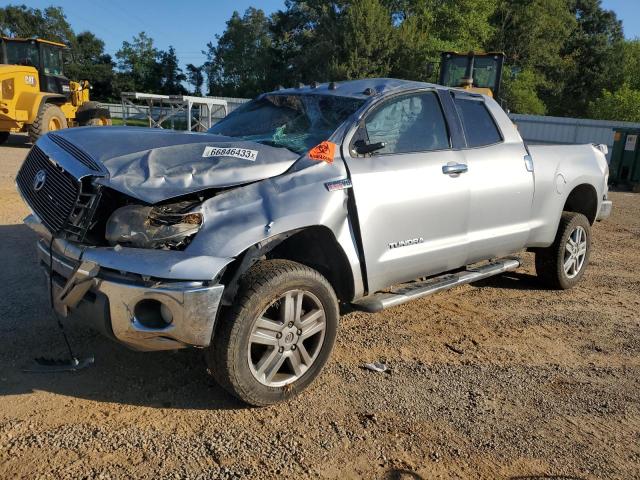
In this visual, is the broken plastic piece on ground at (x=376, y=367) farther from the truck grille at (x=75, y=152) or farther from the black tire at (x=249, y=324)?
the truck grille at (x=75, y=152)

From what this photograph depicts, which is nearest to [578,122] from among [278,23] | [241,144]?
[241,144]

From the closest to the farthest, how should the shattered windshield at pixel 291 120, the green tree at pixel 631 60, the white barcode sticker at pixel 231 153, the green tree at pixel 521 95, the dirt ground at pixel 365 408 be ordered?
the dirt ground at pixel 365 408 < the white barcode sticker at pixel 231 153 < the shattered windshield at pixel 291 120 < the green tree at pixel 521 95 < the green tree at pixel 631 60

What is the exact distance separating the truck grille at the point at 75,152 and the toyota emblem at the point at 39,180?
20 centimetres

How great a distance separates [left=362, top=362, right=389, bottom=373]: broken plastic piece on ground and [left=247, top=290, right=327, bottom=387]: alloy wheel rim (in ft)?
1.82

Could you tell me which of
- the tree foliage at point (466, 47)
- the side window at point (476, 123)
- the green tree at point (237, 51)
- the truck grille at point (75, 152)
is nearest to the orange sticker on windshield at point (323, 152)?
the truck grille at point (75, 152)

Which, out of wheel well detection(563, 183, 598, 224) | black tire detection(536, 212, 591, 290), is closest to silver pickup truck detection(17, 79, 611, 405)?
black tire detection(536, 212, 591, 290)

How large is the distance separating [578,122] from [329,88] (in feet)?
68.7

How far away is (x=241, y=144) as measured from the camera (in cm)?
350

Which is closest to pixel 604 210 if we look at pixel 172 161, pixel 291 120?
pixel 291 120

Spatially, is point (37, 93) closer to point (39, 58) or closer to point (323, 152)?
point (39, 58)

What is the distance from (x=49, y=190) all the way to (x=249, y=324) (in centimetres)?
145

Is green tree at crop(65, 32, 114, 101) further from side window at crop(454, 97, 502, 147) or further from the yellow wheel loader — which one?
side window at crop(454, 97, 502, 147)

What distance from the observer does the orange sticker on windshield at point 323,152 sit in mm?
3576

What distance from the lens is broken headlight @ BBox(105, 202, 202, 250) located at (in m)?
2.99
